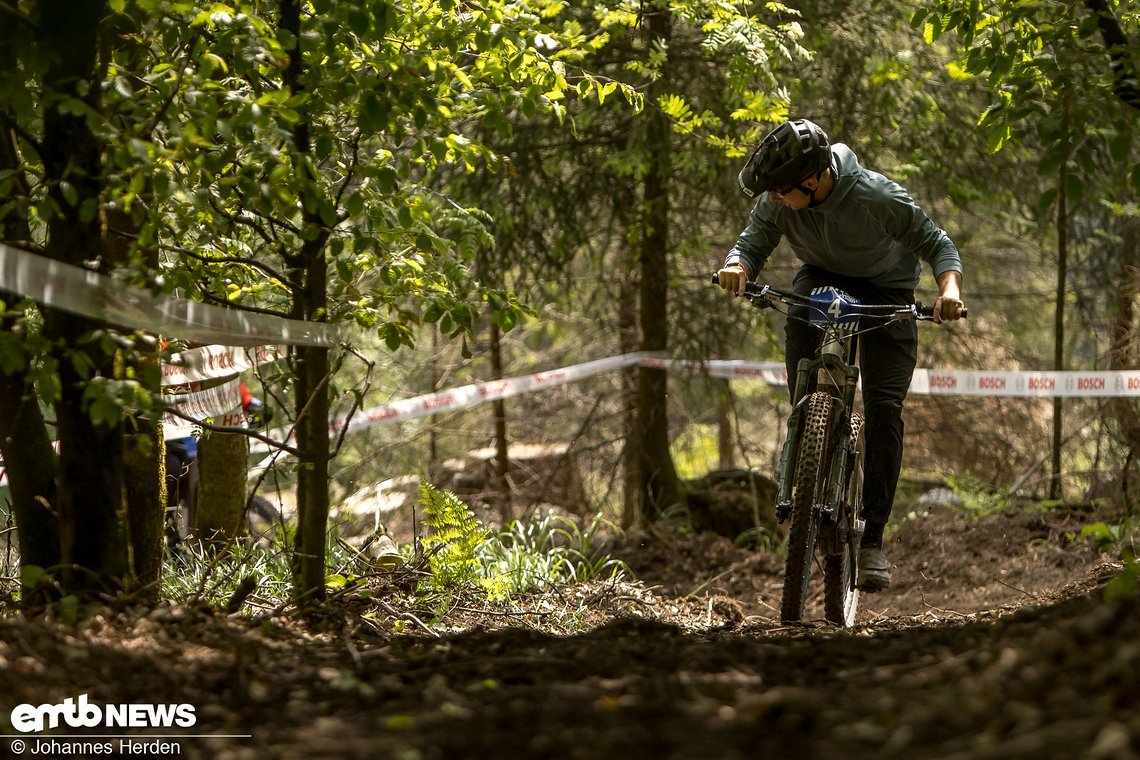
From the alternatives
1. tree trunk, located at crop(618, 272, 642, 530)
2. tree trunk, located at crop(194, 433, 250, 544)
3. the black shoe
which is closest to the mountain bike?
the black shoe

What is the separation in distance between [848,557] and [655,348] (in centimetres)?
433

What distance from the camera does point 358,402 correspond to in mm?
3959

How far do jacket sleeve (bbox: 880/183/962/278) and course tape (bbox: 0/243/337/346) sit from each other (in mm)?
2808

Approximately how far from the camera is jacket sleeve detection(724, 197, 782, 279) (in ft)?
17.4

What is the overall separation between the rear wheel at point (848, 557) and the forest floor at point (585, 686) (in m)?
0.92

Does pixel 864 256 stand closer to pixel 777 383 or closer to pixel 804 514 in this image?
pixel 804 514

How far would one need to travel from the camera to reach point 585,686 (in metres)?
2.54

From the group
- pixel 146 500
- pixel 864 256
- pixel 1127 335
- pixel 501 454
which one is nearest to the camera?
pixel 146 500

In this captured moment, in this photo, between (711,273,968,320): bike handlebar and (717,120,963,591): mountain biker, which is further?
(717,120,963,591): mountain biker

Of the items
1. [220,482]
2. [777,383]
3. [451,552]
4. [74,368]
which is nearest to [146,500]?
[74,368]

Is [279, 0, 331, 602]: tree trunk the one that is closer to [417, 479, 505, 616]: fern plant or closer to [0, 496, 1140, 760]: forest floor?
[0, 496, 1140, 760]: forest floor

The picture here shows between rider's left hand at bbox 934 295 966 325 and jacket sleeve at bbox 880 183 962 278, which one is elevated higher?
jacket sleeve at bbox 880 183 962 278

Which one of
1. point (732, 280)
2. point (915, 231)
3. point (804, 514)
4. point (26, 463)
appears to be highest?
point (915, 231)

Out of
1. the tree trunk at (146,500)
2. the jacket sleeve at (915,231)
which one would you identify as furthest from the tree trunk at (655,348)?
the tree trunk at (146,500)
